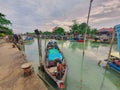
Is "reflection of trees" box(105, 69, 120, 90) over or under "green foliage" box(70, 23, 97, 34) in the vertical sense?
under

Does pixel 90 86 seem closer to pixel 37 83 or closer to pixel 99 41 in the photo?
pixel 37 83

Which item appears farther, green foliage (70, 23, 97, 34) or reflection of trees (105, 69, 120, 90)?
green foliage (70, 23, 97, 34)

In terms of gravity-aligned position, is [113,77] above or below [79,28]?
below

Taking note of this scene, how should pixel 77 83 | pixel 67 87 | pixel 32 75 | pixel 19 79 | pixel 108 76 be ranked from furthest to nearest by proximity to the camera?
pixel 108 76, pixel 77 83, pixel 67 87, pixel 32 75, pixel 19 79

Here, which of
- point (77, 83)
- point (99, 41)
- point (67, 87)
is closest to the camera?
point (67, 87)

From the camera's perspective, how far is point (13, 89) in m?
4.28

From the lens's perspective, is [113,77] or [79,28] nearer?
Result: [113,77]

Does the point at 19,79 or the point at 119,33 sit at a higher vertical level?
the point at 119,33

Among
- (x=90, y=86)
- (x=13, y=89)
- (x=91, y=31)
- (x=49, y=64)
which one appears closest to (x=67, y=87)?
(x=90, y=86)

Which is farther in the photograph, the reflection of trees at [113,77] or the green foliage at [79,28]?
the green foliage at [79,28]

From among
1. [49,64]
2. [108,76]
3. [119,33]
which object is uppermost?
[119,33]

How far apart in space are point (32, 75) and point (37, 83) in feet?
3.27

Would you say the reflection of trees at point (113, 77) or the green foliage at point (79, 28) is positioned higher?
the green foliage at point (79, 28)

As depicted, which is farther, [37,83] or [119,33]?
[119,33]
